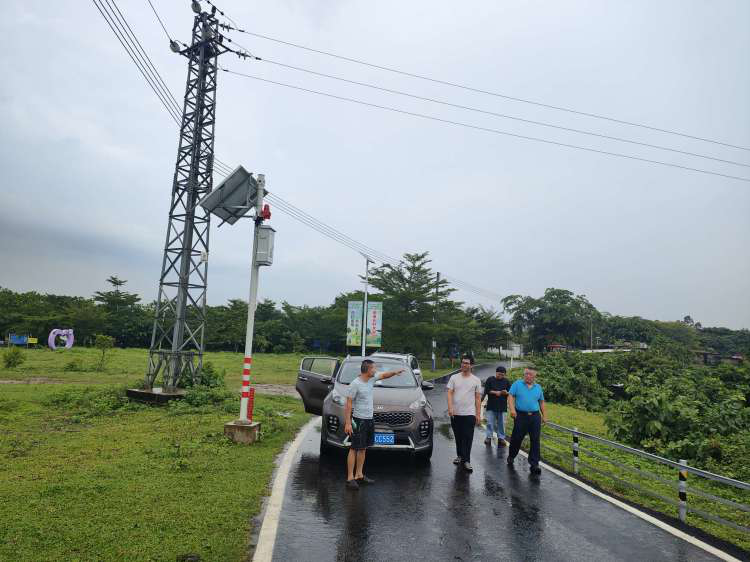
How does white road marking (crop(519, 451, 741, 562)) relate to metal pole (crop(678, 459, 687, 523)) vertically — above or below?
below

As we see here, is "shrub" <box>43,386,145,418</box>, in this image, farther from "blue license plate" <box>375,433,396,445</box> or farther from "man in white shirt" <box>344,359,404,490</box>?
"man in white shirt" <box>344,359,404,490</box>

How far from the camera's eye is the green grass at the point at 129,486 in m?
4.14

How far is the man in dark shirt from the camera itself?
9480 millimetres

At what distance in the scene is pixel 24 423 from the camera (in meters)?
10.7

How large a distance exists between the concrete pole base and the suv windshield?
5.91ft

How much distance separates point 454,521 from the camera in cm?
509

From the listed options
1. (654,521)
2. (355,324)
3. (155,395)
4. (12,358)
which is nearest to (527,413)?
(654,521)

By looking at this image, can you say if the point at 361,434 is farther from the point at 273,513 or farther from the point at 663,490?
the point at 663,490

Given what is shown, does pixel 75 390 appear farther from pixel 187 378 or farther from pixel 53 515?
pixel 53 515

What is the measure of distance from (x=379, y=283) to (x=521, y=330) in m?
38.9

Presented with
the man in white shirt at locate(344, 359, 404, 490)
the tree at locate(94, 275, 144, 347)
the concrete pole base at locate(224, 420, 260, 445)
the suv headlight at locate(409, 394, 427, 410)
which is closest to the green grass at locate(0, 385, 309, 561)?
the concrete pole base at locate(224, 420, 260, 445)

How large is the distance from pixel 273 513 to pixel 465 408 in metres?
3.69

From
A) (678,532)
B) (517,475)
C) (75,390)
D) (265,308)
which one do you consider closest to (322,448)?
(517,475)

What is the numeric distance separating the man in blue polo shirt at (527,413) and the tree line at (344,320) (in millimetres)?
28025
